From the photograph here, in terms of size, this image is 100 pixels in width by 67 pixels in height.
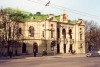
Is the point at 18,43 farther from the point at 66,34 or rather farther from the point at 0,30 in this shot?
the point at 66,34

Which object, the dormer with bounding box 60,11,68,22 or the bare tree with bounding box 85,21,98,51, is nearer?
the dormer with bounding box 60,11,68,22

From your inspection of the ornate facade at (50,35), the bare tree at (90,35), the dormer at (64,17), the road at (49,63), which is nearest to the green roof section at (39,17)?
the ornate facade at (50,35)

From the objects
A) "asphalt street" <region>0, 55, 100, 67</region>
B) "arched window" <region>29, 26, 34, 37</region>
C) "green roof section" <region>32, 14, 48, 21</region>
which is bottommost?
"asphalt street" <region>0, 55, 100, 67</region>

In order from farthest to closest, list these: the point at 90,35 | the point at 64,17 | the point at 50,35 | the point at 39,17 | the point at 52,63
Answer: the point at 90,35
the point at 64,17
the point at 39,17
the point at 50,35
the point at 52,63

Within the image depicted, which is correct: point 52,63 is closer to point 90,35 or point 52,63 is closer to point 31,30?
point 31,30

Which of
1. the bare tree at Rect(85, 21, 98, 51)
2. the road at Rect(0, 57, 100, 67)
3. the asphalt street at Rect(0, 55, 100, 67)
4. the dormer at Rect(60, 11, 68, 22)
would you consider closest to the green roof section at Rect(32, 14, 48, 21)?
the dormer at Rect(60, 11, 68, 22)

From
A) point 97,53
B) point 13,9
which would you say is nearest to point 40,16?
point 13,9

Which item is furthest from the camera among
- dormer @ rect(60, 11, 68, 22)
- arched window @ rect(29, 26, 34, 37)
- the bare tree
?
the bare tree

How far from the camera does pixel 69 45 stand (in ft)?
289

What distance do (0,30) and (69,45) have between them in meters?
27.9

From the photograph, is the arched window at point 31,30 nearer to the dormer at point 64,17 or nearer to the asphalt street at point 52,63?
the dormer at point 64,17

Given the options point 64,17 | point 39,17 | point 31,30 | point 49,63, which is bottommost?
point 49,63

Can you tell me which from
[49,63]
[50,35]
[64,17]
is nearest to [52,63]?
[49,63]

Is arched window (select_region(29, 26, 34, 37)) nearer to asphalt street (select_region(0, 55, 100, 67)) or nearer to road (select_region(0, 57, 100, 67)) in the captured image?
asphalt street (select_region(0, 55, 100, 67))
